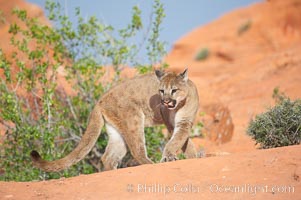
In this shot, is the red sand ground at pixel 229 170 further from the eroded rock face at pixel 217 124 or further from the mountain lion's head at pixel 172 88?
the mountain lion's head at pixel 172 88

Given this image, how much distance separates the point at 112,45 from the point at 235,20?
44.6m

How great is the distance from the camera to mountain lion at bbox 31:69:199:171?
317 inches

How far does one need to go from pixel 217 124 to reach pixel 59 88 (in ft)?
15.7

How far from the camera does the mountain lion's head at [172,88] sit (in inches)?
318

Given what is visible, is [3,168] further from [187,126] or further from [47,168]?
[187,126]

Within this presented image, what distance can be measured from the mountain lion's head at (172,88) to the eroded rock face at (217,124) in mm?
5139

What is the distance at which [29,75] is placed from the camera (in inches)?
405

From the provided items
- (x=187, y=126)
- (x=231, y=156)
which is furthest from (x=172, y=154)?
(x=231, y=156)

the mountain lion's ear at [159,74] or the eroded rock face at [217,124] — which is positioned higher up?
the mountain lion's ear at [159,74]

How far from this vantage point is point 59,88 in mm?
11547

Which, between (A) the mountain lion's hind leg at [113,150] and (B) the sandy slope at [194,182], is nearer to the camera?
(B) the sandy slope at [194,182]

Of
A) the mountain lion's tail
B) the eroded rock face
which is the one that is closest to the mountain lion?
the mountain lion's tail

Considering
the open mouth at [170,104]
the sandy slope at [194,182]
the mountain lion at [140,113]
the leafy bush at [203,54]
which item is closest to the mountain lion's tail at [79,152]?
the mountain lion at [140,113]

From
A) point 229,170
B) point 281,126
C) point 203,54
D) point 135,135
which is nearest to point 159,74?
point 135,135
